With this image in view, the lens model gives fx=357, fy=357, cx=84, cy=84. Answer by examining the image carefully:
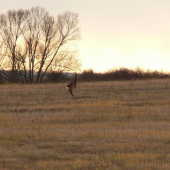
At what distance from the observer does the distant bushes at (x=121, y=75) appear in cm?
3638

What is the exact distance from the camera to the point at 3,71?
152 ft

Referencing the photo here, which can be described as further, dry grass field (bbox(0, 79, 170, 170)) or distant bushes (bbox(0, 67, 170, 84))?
distant bushes (bbox(0, 67, 170, 84))

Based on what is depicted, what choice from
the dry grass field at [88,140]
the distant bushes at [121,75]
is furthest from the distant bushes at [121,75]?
the dry grass field at [88,140]

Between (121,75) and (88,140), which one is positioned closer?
(88,140)

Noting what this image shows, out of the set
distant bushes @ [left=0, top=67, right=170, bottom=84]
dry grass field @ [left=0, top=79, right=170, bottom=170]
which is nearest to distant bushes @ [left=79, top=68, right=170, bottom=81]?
distant bushes @ [left=0, top=67, right=170, bottom=84]

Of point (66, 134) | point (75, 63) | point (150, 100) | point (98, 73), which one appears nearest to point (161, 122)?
point (66, 134)

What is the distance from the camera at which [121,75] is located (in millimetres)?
38469

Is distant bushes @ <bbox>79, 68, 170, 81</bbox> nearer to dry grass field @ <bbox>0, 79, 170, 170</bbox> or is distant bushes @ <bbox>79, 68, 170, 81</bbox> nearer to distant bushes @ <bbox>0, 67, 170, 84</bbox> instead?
distant bushes @ <bbox>0, 67, 170, 84</bbox>

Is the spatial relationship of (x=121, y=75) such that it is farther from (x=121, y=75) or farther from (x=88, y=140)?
(x=88, y=140)

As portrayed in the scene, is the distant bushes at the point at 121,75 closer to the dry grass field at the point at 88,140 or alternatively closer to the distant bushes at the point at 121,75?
the distant bushes at the point at 121,75

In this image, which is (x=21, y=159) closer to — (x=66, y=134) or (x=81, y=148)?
(x=81, y=148)

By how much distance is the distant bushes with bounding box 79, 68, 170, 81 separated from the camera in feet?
119

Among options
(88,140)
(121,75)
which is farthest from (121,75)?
(88,140)

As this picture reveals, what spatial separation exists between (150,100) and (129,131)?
9.08 m
